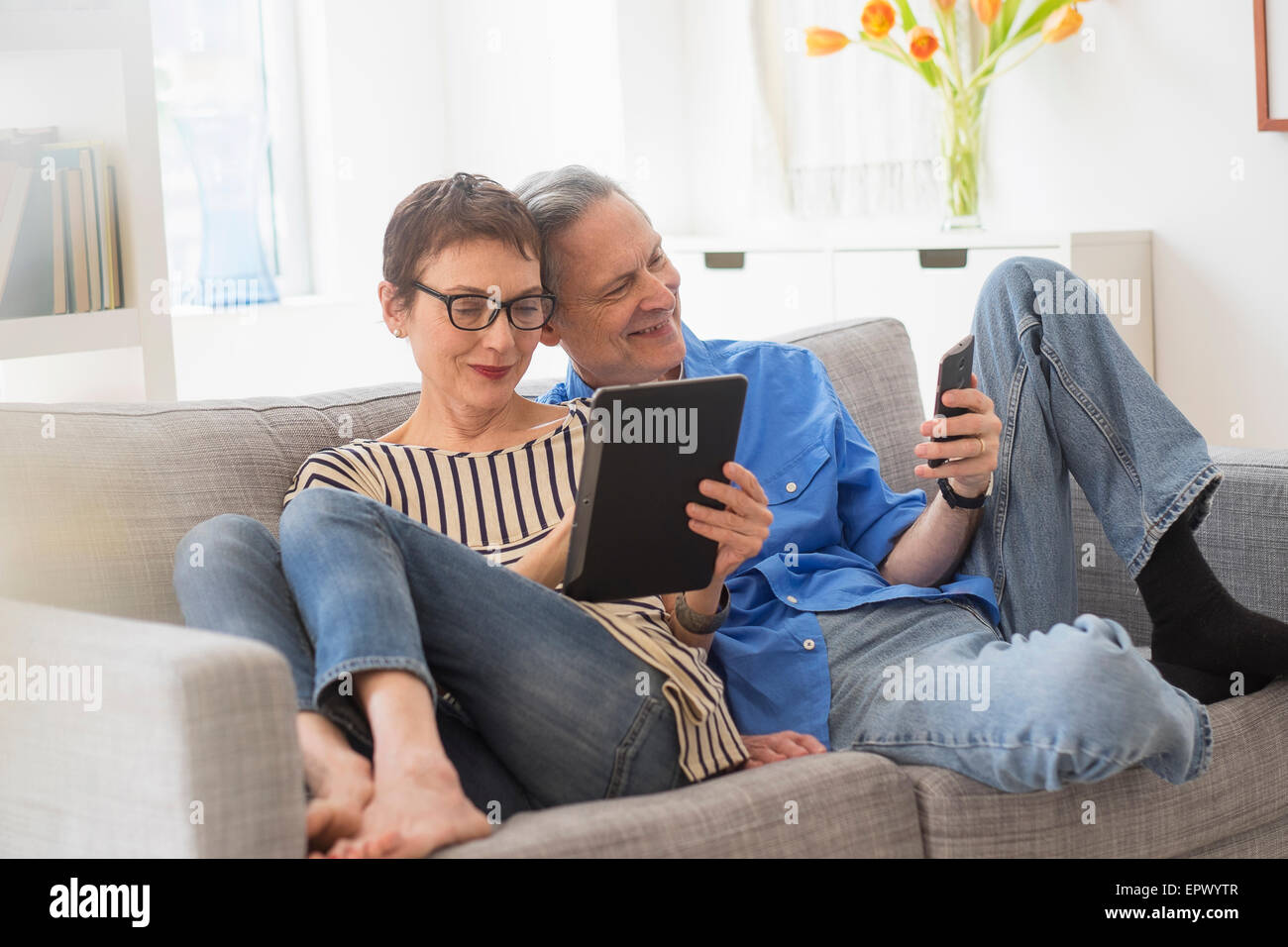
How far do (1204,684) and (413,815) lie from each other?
91 centimetres

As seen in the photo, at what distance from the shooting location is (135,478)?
1440 mm

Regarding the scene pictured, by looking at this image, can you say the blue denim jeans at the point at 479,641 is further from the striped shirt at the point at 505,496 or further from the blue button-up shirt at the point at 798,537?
the blue button-up shirt at the point at 798,537

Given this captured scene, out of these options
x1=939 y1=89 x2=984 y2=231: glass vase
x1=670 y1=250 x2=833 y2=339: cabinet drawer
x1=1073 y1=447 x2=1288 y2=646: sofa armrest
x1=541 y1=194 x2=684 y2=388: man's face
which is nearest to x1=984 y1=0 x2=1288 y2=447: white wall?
x1=939 y1=89 x2=984 y2=231: glass vase

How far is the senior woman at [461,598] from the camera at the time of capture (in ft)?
3.53

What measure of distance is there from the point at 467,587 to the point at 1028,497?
715 millimetres

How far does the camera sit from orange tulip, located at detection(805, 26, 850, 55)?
125 inches

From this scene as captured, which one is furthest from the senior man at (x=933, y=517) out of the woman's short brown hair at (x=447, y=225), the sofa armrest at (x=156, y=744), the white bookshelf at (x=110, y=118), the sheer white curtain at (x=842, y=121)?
the sheer white curtain at (x=842, y=121)

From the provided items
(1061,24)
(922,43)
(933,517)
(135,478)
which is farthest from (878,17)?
(135,478)

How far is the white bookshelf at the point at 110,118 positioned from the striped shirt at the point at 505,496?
891 millimetres

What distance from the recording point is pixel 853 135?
350cm

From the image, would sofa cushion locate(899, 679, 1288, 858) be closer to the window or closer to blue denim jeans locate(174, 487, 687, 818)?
blue denim jeans locate(174, 487, 687, 818)

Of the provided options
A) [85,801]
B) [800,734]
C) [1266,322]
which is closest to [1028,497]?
[800,734]

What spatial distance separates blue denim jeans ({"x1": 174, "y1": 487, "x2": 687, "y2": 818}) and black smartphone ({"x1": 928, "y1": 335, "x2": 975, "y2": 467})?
1.69 feet
